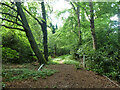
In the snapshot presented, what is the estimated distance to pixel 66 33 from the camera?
13.6 m

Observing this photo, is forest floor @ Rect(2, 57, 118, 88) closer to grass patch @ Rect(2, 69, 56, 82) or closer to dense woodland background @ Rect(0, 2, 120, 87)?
grass patch @ Rect(2, 69, 56, 82)

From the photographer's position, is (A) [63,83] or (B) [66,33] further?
(B) [66,33]

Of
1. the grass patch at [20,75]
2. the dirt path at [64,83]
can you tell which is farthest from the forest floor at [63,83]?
the grass patch at [20,75]

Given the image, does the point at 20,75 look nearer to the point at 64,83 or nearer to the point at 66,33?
the point at 64,83

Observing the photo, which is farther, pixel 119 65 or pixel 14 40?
pixel 14 40

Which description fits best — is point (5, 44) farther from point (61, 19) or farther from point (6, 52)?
point (61, 19)

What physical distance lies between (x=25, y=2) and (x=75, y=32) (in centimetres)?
1023

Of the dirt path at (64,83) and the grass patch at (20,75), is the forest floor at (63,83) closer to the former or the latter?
the dirt path at (64,83)

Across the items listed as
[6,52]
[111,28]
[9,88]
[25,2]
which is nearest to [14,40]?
[6,52]

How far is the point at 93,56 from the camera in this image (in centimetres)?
527

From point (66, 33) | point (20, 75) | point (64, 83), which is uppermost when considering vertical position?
point (66, 33)

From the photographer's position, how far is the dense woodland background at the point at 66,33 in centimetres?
461

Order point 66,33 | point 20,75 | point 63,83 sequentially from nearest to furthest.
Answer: point 63,83 → point 20,75 → point 66,33

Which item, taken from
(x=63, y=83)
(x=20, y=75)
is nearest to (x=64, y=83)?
(x=63, y=83)
